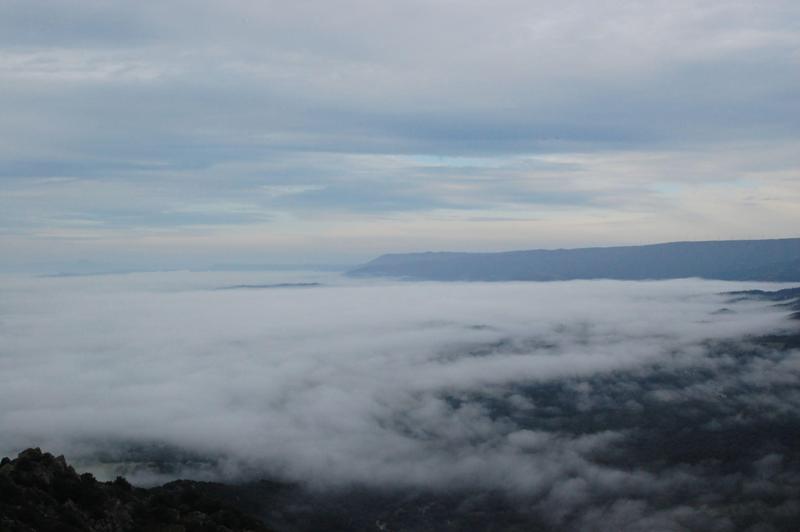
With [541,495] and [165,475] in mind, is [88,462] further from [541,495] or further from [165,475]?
[541,495]

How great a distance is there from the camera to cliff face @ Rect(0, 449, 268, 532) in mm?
52375

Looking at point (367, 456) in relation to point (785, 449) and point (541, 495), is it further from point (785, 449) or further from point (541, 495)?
point (785, 449)

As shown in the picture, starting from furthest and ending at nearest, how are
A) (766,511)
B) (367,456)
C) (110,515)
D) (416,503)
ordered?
(367,456) < (416,503) < (766,511) < (110,515)

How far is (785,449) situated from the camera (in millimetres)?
161500

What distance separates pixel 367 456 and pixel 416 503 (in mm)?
38971

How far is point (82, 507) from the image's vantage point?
200ft

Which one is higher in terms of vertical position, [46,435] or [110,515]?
[110,515]

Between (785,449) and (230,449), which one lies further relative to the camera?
(230,449)

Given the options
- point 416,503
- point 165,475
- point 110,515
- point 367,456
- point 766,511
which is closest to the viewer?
point 110,515

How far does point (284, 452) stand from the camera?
620 ft

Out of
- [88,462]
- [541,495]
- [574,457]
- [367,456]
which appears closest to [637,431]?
[574,457]

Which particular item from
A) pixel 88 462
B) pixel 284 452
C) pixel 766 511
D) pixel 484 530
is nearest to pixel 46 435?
pixel 88 462

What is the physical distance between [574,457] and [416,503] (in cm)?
4110

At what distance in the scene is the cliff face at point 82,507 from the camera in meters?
52.4
